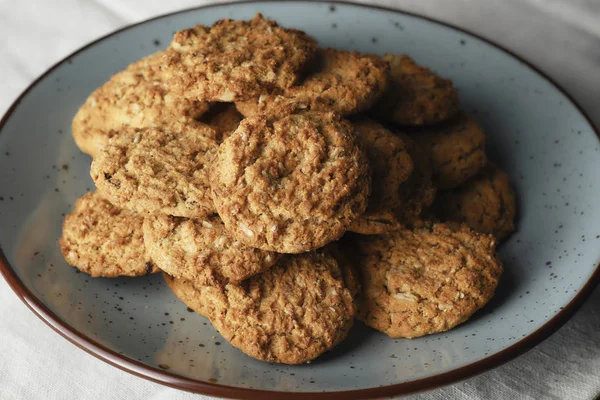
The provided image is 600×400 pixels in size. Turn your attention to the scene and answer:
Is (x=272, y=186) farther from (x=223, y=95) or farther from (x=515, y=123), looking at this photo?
(x=515, y=123)

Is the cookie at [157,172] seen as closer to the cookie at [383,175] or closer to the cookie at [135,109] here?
the cookie at [135,109]

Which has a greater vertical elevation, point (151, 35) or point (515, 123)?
point (515, 123)

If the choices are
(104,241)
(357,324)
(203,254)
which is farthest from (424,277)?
(104,241)

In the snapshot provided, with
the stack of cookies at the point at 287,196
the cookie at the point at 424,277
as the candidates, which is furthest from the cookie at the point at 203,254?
the cookie at the point at 424,277

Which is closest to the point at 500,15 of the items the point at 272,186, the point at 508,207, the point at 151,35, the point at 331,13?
the point at 331,13

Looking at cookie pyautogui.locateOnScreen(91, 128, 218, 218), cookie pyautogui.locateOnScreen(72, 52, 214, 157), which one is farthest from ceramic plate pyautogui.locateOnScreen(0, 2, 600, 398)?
cookie pyautogui.locateOnScreen(91, 128, 218, 218)

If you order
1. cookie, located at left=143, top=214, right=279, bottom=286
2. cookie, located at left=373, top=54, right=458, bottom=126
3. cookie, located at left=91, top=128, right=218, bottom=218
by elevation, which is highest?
cookie, located at left=373, top=54, right=458, bottom=126

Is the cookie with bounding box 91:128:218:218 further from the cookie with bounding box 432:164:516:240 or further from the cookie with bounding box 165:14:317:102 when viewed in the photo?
the cookie with bounding box 432:164:516:240
